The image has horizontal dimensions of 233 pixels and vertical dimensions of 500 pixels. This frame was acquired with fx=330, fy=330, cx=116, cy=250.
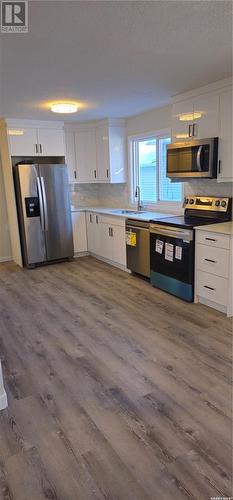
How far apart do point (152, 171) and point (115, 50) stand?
2.81m

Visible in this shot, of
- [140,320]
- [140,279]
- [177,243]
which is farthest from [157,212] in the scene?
[140,320]

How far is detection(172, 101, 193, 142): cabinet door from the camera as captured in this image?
3.81 meters

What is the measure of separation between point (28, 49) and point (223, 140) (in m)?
2.07

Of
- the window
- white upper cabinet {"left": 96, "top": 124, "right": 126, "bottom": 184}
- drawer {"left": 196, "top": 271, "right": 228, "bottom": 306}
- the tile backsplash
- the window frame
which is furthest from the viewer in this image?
the tile backsplash

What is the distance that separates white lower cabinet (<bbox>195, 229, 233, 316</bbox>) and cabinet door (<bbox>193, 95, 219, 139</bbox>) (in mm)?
1103

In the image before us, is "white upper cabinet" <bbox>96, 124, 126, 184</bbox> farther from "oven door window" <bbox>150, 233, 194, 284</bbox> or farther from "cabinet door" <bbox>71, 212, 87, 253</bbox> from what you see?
"oven door window" <bbox>150, 233, 194, 284</bbox>

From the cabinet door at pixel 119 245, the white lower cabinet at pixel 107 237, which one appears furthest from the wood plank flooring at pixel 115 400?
the white lower cabinet at pixel 107 237

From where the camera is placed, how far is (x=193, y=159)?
3.69 meters

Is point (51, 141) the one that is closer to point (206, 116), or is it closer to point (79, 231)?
point (79, 231)

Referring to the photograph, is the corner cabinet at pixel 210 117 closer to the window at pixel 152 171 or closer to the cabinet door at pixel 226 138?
the cabinet door at pixel 226 138

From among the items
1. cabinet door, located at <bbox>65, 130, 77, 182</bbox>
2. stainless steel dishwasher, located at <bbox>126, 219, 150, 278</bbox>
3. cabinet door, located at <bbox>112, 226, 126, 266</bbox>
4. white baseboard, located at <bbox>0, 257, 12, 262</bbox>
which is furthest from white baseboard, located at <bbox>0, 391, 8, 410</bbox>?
cabinet door, located at <bbox>65, 130, 77, 182</bbox>

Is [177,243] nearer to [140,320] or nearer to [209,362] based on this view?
[140,320]

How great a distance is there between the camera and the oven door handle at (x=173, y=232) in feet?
11.6

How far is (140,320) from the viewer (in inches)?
133
